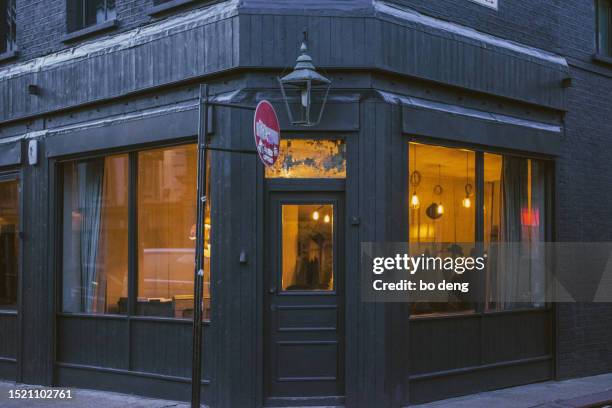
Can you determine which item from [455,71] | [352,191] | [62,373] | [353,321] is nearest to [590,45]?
A: [455,71]

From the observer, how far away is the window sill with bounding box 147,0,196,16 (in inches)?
401

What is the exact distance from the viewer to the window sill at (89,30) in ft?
36.3

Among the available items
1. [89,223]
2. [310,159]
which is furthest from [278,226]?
[89,223]

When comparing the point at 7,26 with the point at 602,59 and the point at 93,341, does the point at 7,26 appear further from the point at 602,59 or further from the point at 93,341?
the point at 602,59

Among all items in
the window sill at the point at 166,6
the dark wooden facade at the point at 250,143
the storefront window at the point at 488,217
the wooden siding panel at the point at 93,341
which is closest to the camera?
the dark wooden facade at the point at 250,143

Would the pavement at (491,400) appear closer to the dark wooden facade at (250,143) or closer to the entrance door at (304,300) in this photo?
the dark wooden facade at (250,143)

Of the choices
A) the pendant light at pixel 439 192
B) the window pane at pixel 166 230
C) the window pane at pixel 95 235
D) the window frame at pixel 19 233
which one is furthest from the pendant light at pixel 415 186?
the window frame at pixel 19 233

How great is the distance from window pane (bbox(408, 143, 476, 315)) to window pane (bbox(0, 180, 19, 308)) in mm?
6231

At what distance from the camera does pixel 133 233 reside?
10875mm

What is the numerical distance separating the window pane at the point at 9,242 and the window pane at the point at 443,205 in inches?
245

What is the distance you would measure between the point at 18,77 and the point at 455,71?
658cm

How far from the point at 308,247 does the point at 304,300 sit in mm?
627

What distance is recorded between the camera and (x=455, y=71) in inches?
414

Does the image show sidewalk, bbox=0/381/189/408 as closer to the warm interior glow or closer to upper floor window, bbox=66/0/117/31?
the warm interior glow
